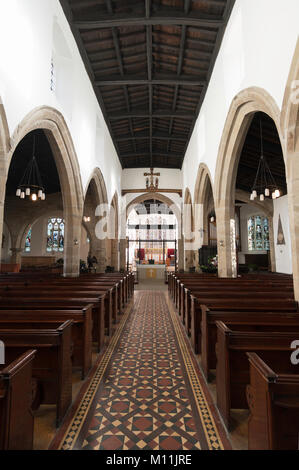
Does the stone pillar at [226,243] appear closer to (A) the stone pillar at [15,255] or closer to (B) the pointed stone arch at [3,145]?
(B) the pointed stone arch at [3,145]

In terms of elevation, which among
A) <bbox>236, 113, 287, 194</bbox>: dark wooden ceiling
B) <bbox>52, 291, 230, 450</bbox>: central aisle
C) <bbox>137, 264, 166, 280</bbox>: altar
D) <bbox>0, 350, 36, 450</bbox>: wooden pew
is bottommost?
<bbox>52, 291, 230, 450</bbox>: central aisle

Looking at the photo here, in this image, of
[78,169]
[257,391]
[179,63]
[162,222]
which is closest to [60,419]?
[257,391]

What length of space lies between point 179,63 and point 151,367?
8225 mm

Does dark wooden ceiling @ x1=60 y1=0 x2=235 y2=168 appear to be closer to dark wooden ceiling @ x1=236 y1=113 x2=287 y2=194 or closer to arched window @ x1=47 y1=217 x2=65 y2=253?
dark wooden ceiling @ x1=236 y1=113 x2=287 y2=194

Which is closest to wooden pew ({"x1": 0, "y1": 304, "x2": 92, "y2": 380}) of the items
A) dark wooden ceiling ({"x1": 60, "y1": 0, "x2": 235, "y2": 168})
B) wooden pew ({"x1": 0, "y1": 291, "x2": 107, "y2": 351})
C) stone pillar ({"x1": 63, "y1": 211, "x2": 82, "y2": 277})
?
wooden pew ({"x1": 0, "y1": 291, "x2": 107, "y2": 351})

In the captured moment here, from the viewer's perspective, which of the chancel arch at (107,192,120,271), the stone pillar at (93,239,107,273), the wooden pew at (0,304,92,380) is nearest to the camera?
the wooden pew at (0,304,92,380)

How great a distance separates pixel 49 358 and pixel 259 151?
373 inches

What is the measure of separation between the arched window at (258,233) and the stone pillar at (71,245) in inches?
497

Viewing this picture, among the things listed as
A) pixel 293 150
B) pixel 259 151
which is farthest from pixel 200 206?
pixel 293 150

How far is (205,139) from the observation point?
30.4ft

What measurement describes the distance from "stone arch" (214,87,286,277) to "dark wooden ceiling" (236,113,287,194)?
3.84ft

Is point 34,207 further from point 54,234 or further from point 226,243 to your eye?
point 226,243

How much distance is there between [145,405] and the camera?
2514 mm

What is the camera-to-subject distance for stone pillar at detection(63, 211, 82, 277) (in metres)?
7.56
